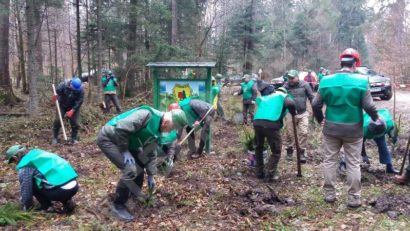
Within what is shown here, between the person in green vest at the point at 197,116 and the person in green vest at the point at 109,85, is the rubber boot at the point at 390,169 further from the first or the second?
the person in green vest at the point at 109,85

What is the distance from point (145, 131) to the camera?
412 cm

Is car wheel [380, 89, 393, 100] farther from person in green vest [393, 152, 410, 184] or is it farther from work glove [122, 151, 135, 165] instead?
work glove [122, 151, 135, 165]

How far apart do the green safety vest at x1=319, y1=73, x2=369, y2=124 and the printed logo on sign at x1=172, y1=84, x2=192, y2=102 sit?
12.2 ft

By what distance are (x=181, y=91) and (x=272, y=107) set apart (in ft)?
9.12

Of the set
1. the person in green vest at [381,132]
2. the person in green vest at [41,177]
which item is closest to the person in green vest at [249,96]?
the person in green vest at [381,132]

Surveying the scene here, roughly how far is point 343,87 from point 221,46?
19.4 m

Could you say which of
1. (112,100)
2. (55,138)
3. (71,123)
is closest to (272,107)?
(71,123)

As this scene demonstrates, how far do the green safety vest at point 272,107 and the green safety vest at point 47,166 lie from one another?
9.80 ft

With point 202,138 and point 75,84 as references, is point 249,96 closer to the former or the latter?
point 202,138

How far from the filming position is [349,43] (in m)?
42.7

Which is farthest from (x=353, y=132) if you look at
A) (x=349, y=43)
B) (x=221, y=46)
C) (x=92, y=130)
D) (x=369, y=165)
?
(x=349, y=43)

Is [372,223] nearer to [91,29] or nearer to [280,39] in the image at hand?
[91,29]

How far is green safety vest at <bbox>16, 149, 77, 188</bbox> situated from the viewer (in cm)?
426

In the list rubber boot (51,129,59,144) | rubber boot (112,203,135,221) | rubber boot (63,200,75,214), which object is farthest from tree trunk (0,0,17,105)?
rubber boot (112,203,135,221)
